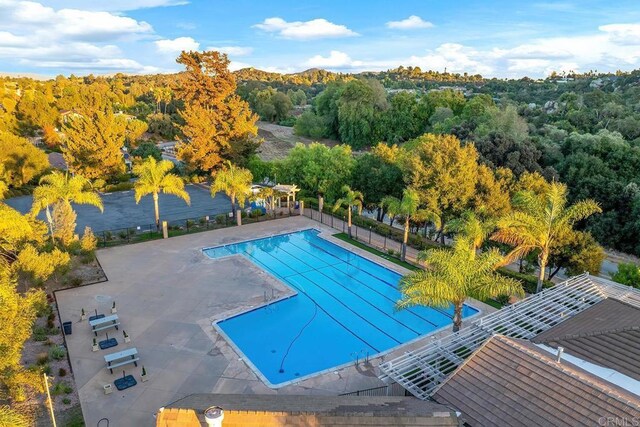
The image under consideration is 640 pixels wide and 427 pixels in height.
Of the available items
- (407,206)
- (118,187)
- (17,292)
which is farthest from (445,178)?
(118,187)

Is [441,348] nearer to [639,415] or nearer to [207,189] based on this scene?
[639,415]

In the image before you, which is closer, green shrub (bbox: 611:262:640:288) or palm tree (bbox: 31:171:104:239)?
green shrub (bbox: 611:262:640:288)

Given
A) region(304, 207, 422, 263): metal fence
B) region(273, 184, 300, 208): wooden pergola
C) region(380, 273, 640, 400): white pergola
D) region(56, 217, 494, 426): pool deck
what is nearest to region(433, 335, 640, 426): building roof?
region(380, 273, 640, 400): white pergola

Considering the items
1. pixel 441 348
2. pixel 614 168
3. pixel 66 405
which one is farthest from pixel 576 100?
pixel 66 405

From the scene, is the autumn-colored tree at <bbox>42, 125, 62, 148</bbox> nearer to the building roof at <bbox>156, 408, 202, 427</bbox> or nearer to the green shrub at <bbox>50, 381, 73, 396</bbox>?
the green shrub at <bbox>50, 381, 73, 396</bbox>

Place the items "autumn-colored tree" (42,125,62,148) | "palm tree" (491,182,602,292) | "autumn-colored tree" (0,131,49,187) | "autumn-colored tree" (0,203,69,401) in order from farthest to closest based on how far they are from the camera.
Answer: "autumn-colored tree" (42,125,62,148) → "autumn-colored tree" (0,131,49,187) → "palm tree" (491,182,602,292) → "autumn-colored tree" (0,203,69,401)

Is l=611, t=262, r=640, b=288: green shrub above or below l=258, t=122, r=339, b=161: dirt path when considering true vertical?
below

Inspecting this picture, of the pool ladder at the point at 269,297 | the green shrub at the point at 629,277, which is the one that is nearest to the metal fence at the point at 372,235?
the pool ladder at the point at 269,297
